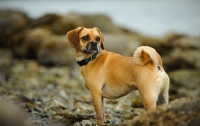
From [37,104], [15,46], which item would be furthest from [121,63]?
[15,46]

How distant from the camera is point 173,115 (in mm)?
5777

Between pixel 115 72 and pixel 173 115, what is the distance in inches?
78.8

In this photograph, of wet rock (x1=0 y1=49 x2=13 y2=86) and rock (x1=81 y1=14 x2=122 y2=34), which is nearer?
wet rock (x1=0 y1=49 x2=13 y2=86)

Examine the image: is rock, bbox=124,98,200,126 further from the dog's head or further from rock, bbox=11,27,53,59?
rock, bbox=11,27,53,59

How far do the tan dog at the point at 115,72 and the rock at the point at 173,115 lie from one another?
0.68 m

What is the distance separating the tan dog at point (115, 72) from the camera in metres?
6.71

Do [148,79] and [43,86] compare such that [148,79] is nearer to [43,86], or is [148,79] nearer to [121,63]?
[121,63]

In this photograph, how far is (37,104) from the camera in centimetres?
1071

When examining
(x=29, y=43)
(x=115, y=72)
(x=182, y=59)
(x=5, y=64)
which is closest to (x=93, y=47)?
Result: (x=115, y=72)

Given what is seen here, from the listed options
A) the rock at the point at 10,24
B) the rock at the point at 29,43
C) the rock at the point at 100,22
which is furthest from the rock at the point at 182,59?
the rock at the point at 10,24

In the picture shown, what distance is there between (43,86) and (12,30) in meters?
17.3

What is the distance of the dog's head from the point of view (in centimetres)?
770

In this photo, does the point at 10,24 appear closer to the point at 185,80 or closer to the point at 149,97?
the point at 185,80

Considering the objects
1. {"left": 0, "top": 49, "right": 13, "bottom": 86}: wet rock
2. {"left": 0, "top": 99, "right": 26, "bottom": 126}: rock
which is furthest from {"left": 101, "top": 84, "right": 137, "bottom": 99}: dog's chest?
{"left": 0, "top": 49, "right": 13, "bottom": 86}: wet rock
